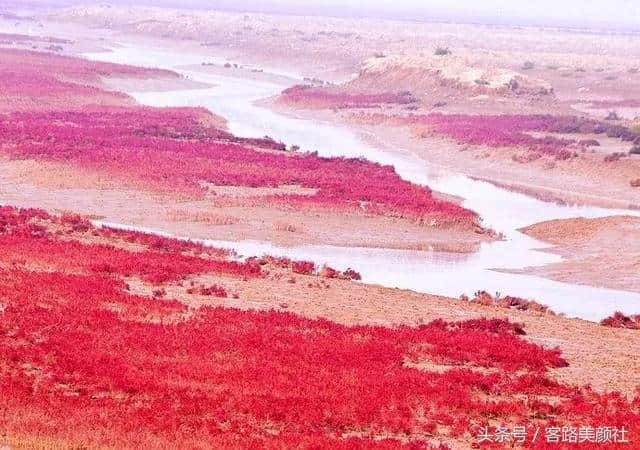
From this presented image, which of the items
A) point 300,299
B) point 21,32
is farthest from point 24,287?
point 21,32

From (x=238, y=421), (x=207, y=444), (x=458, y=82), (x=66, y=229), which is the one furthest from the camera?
(x=458, y=82)

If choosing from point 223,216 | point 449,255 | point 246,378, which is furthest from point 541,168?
point 246,378

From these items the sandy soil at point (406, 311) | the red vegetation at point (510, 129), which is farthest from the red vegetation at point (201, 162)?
the sandy soil at point (406, 311)

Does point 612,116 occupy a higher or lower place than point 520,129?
higher

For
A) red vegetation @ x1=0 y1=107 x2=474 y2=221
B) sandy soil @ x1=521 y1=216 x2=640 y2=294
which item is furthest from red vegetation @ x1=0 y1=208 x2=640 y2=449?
red vegetation @ x1=0 y1=107 x2=474 y2=221

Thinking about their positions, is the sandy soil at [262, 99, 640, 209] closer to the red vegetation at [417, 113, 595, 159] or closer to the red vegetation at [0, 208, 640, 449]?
the red vegetation at [417, 113, 595, 159]

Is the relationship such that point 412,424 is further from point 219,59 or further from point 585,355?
point 219,59

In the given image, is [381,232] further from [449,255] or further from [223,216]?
[223,216]
